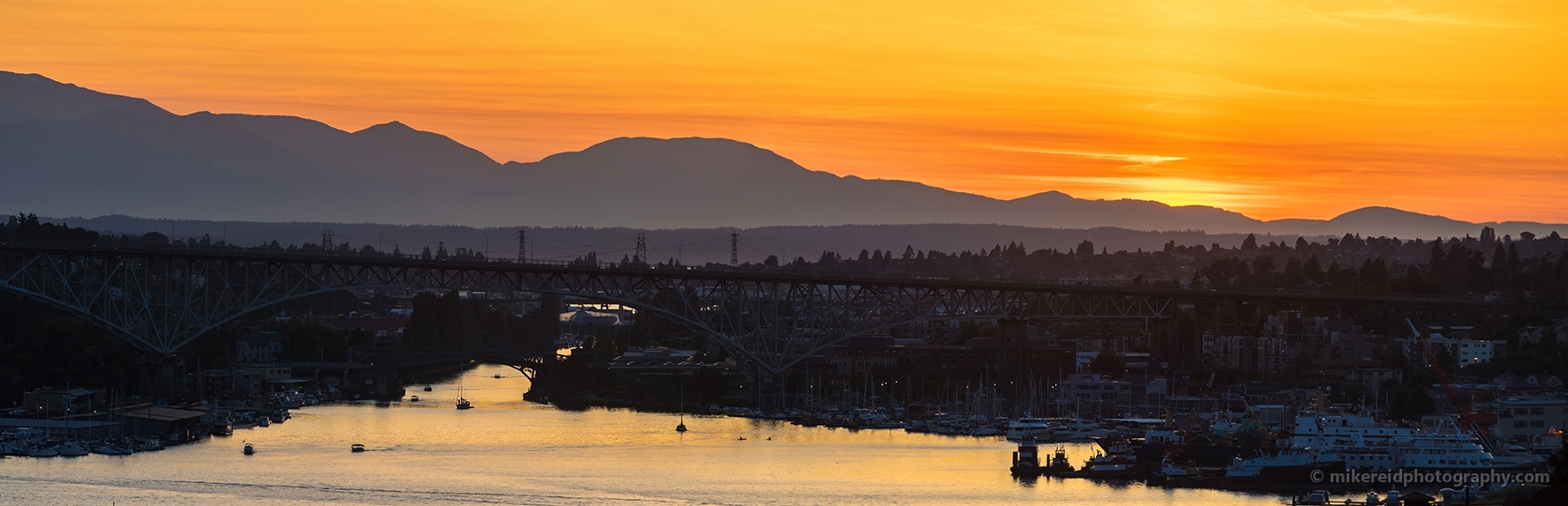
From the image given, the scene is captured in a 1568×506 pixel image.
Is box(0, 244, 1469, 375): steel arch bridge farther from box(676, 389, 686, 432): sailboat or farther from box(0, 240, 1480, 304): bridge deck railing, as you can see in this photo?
box(676, 389, 686, 432): sailboat

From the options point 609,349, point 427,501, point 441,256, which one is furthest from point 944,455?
point 441,256

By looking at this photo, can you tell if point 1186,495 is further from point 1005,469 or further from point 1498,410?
point 1498,410

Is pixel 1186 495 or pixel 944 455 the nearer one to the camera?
pixel 1186 495

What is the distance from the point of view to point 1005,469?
218 feet

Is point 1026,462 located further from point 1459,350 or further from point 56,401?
point 1459,350

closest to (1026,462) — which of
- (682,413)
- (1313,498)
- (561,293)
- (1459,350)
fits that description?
(1313,498)

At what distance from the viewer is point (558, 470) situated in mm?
62531

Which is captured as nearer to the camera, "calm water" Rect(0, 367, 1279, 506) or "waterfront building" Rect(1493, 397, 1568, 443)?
"calm water" Rect(0, 367, 1279, 506)

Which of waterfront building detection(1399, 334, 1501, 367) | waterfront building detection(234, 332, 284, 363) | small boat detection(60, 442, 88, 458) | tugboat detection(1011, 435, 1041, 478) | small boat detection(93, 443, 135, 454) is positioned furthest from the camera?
waterfront building detection(234, 332, 284, 363)

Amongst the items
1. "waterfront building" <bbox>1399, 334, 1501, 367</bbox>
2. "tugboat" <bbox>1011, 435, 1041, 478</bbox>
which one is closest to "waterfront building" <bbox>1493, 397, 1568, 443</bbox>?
"tugboat" <bbox>1011, 435, 1041, 478</bbox>

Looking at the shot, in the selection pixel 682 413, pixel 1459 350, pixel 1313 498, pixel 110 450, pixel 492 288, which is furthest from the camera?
pixel 1459 350

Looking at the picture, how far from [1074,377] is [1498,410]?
81.6ft

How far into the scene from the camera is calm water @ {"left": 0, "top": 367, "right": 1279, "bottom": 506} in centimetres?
5656

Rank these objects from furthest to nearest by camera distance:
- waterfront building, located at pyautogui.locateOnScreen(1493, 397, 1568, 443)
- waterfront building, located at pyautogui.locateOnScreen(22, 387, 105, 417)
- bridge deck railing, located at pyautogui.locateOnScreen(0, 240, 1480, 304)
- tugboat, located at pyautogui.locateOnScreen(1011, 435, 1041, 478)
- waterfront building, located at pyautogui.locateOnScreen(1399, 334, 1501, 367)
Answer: waterfront building, located at pyautogui.locateOnScreen(1399, 334, 1501, 367)
bridge deck railing, located at pyautogui.locateOnScreen(0, 240, 1480, 304)
waterfront building, located at pyautogui.locateOnScreen(22, 387, 105, 417)
waterfront building, located at pyautogui.locateOnScreen(1493, 397, 1568, 443)
tugboat, located at pyautogui.locateOnScreen(1011, 435, 1041, 478)
